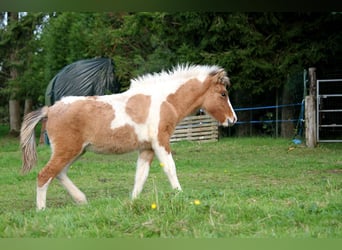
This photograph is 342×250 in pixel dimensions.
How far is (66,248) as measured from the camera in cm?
205

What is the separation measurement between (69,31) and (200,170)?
1759 cm

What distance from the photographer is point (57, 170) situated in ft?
22.9

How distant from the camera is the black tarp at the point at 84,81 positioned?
21469 mm

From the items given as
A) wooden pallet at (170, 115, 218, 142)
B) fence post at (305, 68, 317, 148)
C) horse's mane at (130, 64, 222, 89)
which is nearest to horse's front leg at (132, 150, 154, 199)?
horse's mane at (130, 64, 222, 89)

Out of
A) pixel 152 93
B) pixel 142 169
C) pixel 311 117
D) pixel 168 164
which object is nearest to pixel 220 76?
pixel 152 93

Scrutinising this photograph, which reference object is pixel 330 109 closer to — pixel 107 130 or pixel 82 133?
pixel 107 130

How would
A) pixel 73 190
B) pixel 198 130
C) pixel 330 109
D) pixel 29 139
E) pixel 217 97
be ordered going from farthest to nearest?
1. pixel 198 130
2. pixel 330 109
3. pixel 217 97
4. pixel 29 139
5. pixel 73 190

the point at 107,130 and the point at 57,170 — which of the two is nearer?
the point at 57,170

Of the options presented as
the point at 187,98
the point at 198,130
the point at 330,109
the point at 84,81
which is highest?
the point at 84,81

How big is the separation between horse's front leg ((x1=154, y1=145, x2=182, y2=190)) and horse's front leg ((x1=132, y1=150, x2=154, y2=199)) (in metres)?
0.22

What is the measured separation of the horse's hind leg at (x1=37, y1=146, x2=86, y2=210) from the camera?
6832 millimetres

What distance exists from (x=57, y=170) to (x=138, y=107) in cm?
134

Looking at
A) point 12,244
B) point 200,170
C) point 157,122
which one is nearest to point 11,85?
point 200,170

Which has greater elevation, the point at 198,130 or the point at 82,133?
the point at 82,133
